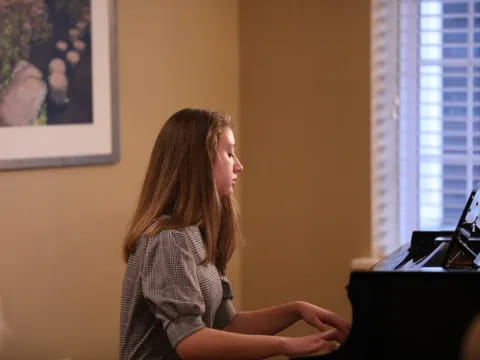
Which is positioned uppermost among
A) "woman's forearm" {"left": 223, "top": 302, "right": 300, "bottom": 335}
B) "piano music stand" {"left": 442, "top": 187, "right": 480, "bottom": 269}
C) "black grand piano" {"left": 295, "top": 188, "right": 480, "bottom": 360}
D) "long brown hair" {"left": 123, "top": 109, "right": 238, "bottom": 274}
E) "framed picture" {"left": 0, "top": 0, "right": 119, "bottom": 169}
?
"framed picture" {"left": 0, "top": 0, "right": 119, "bottom": 169}

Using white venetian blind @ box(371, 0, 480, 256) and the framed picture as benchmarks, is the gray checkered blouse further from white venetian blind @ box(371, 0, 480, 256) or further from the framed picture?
white venetian blind @ box(371, 0, 480, 256)

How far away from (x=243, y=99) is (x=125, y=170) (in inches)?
33.0

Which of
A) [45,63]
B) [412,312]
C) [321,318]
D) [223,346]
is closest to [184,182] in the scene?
[223,346]

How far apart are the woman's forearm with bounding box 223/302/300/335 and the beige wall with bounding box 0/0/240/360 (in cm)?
80

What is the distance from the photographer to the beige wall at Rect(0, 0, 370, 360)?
10.3ft

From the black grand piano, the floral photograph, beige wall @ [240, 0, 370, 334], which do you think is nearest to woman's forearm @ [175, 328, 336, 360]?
the black grand piano

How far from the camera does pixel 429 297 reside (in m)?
1.79

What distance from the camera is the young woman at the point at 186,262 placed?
1932mm

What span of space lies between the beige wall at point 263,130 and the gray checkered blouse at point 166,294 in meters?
0.98

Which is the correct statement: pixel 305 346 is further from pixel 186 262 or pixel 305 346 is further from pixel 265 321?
pixel 265 321

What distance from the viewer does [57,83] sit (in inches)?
113

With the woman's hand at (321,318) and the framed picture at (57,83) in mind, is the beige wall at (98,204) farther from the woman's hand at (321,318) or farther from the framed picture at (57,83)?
the woman's hand at (321,318)

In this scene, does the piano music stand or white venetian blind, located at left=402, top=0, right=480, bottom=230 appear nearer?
the piano music stand

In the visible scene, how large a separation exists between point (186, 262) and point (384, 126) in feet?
6.23
